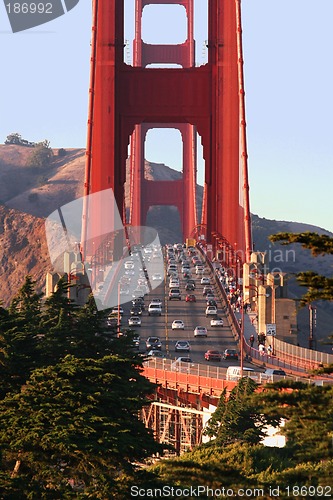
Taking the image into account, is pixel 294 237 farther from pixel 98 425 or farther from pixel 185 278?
pixel 185 278

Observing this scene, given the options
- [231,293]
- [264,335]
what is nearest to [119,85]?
[231,293]

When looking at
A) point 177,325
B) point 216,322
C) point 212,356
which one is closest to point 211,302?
point 216,322

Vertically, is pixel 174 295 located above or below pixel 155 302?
above

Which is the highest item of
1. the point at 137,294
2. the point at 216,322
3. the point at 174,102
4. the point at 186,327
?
the point at 174,102

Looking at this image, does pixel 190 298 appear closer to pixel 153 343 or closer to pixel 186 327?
pixel 186 327

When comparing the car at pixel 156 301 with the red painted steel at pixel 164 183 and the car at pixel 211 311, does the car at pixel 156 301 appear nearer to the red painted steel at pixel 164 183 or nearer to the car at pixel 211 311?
the car at pixel 211 311

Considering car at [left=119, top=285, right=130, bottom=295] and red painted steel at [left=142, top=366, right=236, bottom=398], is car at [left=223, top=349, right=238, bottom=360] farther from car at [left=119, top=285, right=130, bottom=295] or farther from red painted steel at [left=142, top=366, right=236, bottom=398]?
car at [left=119, top=285, right=130, bottom=295]

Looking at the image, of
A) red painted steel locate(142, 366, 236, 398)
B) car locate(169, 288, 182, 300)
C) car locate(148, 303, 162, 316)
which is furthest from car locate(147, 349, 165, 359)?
car locate(169, 288, 182, 300)
